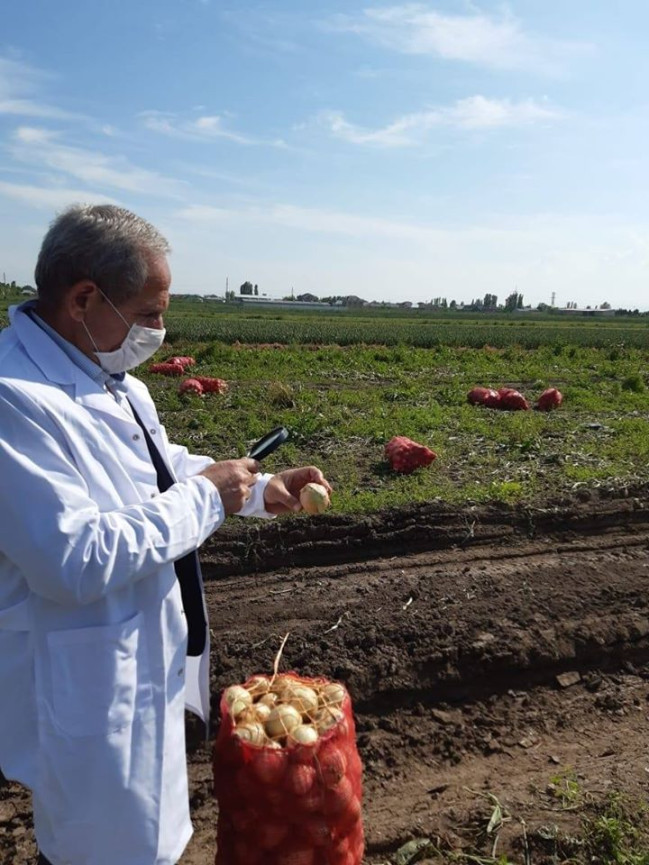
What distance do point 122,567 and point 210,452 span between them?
6377 millimetres

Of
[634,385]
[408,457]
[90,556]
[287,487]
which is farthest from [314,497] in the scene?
[634,385]

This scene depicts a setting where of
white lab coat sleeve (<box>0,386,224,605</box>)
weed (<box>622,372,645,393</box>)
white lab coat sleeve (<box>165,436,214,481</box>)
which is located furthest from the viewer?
weed (<box>622,372,645,393</box>)

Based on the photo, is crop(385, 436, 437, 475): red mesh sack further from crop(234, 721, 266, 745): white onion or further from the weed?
the weed

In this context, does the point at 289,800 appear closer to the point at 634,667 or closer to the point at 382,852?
the point at 382,852

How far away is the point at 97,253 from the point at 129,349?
31 cm

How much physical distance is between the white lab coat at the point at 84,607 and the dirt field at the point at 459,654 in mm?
1483

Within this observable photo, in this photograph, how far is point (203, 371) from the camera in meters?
15.1

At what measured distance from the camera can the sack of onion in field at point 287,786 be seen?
2.36 m

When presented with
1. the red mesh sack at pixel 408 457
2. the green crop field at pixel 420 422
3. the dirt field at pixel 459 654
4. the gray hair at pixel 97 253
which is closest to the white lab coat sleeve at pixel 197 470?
the gray hair at pixel 97 253

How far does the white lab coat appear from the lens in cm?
183

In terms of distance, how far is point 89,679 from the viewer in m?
1.97

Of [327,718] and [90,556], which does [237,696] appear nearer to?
[327,718]

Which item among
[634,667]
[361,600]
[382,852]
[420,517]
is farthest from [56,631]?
[420,517]

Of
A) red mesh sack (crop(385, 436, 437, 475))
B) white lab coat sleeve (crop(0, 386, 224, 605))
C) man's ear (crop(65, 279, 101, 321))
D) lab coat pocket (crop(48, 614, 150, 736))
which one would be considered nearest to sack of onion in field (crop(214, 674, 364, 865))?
lab coat pocket (crop(48, 614, 150, 736))
